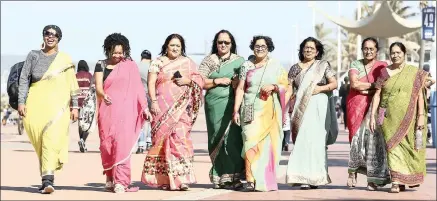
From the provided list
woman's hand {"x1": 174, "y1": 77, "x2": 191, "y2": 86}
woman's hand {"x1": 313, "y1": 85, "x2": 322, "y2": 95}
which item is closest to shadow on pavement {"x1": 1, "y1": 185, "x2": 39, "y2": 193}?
woman's hand {"x1": 174, "y1": 77, "x2": 191, "y2": 86}

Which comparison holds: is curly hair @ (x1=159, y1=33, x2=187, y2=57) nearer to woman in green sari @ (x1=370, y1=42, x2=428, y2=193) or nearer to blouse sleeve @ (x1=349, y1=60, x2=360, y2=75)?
blouse sleeve @ (x1=349, y1=60, x2=360, y2=75)

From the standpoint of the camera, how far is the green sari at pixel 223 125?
13.6 m

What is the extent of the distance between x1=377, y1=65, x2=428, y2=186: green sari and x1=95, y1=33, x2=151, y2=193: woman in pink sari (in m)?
2.50

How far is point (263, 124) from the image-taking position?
1348cm

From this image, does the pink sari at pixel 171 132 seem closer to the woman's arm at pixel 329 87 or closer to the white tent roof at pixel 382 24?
the woman's arm at pixel 329 87

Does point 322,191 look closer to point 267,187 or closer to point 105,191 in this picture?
point 267,187

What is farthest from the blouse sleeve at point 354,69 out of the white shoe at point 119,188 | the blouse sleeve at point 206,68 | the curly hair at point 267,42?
the white shoe at point 119,188

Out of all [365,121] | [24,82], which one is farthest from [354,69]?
[24,82]

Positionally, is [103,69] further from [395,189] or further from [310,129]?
[395,189]

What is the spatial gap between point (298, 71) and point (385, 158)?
4.27 ft

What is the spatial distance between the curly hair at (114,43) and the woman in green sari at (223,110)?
90cm

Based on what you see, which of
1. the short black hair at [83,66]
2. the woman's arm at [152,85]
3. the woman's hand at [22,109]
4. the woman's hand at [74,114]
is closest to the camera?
the woman's hand at [22,109]

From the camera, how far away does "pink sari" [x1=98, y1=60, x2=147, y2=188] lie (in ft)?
42.6

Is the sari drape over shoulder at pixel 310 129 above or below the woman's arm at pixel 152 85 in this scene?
below
